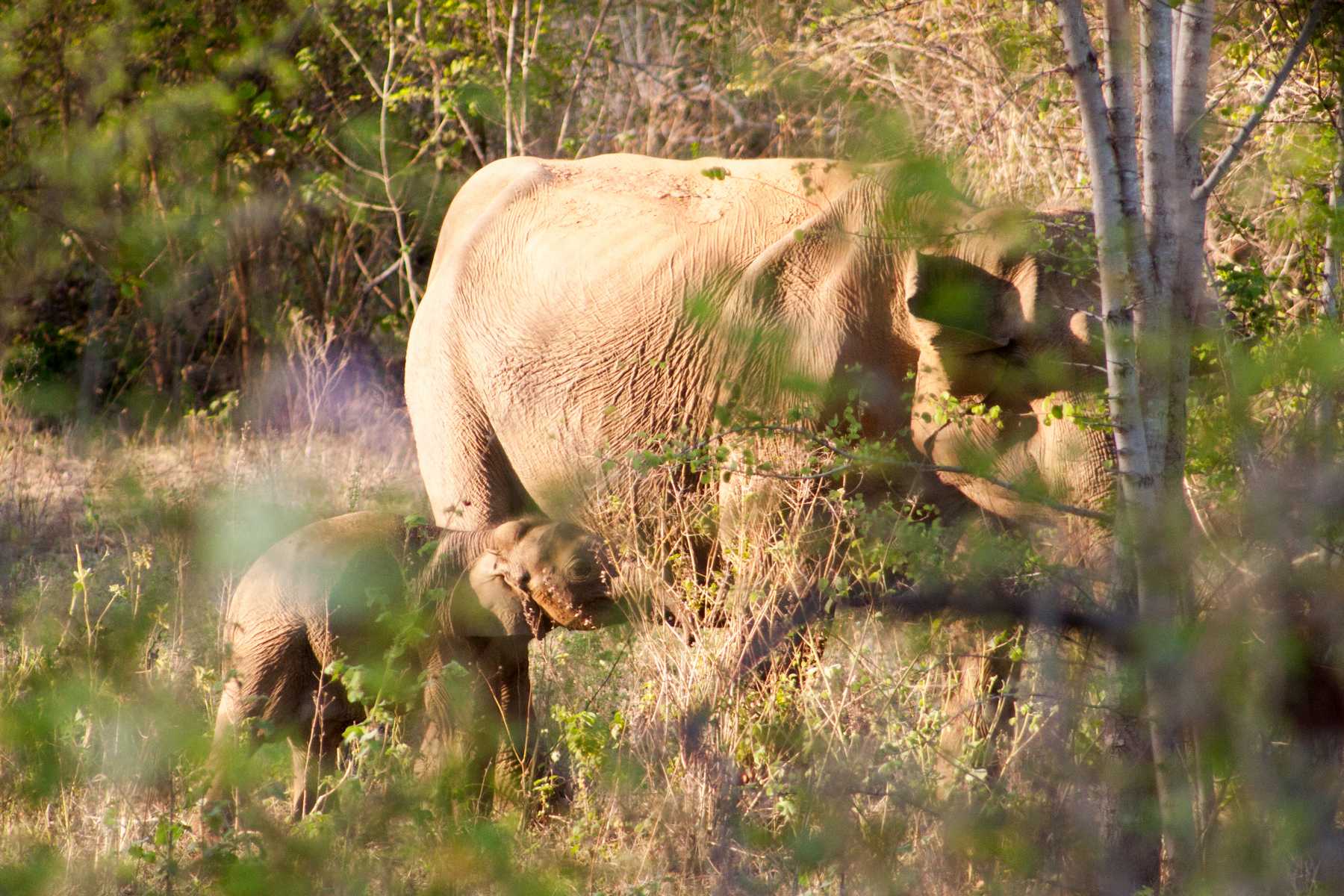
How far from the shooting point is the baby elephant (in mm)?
4480

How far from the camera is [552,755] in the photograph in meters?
4.66

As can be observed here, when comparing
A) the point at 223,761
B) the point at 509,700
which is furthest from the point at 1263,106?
the point at 509,700

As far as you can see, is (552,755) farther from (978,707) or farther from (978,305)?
(978,305)

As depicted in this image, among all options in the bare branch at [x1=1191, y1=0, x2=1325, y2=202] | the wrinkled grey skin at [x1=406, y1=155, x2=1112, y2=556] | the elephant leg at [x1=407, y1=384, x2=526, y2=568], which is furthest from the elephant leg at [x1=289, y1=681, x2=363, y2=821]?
the bare branch at [x1=1191, y1=0, x2=1325, y2=202]

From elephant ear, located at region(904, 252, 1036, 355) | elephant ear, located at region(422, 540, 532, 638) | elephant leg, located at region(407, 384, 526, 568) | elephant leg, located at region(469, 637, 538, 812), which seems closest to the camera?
elephant ear, located at region(904, 252, 1036, 355)

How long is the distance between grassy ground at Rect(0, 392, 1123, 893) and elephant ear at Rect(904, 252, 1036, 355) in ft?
1.80

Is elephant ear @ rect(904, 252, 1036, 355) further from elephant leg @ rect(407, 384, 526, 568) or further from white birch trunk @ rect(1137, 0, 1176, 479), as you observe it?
elephant leg @ rect(407, 384, 526, 568)

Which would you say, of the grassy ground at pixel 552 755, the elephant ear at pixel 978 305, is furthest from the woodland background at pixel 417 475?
the elephant ear at pixel 978 305

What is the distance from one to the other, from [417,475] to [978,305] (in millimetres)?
5384

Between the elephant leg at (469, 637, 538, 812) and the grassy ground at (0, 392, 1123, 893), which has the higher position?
the grassy ground at (0, 392, 1123, 893)

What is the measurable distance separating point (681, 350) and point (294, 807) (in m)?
1.81

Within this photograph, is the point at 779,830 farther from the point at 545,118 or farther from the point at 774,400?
the point at 545,118

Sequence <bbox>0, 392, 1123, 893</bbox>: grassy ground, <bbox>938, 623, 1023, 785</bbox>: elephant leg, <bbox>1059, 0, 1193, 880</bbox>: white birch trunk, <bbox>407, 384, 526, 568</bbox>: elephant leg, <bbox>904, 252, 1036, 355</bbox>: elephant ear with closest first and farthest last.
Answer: <bbox>0, 392, 1123, 893</bbox>: grassy ground < <bbox>1059, 0, 1193, 880</bbox>: white birch trunk < <bbox>904, 252, 1036, 355</bbox>: elephant ear < <bbox>938, 623, 1023, 785</bbox>: elephant leg < <bbox>407, 384, 526, 568</bbox>: elephant leg

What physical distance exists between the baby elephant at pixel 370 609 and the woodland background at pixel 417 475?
0.69 ft
